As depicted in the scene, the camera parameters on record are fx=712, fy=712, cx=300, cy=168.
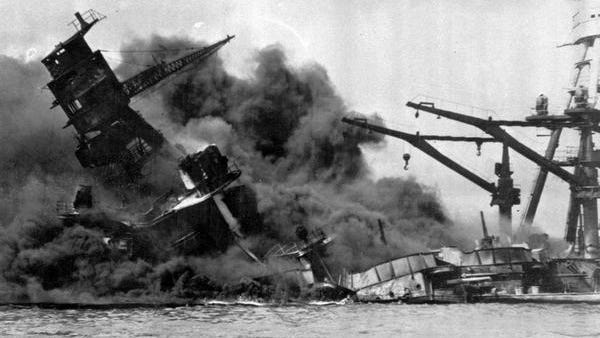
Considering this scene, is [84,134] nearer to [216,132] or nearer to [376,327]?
[216,132]

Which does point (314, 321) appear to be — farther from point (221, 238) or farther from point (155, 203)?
point (155, 203)

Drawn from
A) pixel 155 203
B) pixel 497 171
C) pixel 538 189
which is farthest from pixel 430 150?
pixel 155 203

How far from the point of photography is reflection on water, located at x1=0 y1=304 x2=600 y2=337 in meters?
27.7

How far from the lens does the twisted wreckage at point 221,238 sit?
4134 cm

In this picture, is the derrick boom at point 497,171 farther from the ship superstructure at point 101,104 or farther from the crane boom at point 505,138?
the ship superstructure at point 101,104

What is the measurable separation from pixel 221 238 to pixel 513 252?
17.8 meters

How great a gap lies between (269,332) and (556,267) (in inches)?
931

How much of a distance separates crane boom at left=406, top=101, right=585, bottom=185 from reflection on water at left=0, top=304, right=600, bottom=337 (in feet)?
50.1

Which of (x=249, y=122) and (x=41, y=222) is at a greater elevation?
(x=249, y=122)

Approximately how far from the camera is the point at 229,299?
40.6 meters

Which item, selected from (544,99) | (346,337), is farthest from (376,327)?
(544,99)

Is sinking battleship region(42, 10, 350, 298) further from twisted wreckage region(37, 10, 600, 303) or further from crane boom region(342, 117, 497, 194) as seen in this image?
crane boom region(342, 117, 497, 194)

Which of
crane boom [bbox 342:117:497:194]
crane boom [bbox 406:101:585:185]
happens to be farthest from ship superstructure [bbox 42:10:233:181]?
crane boom [bbox 406:101:585:185]

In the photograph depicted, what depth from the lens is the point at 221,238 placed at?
43969mm
